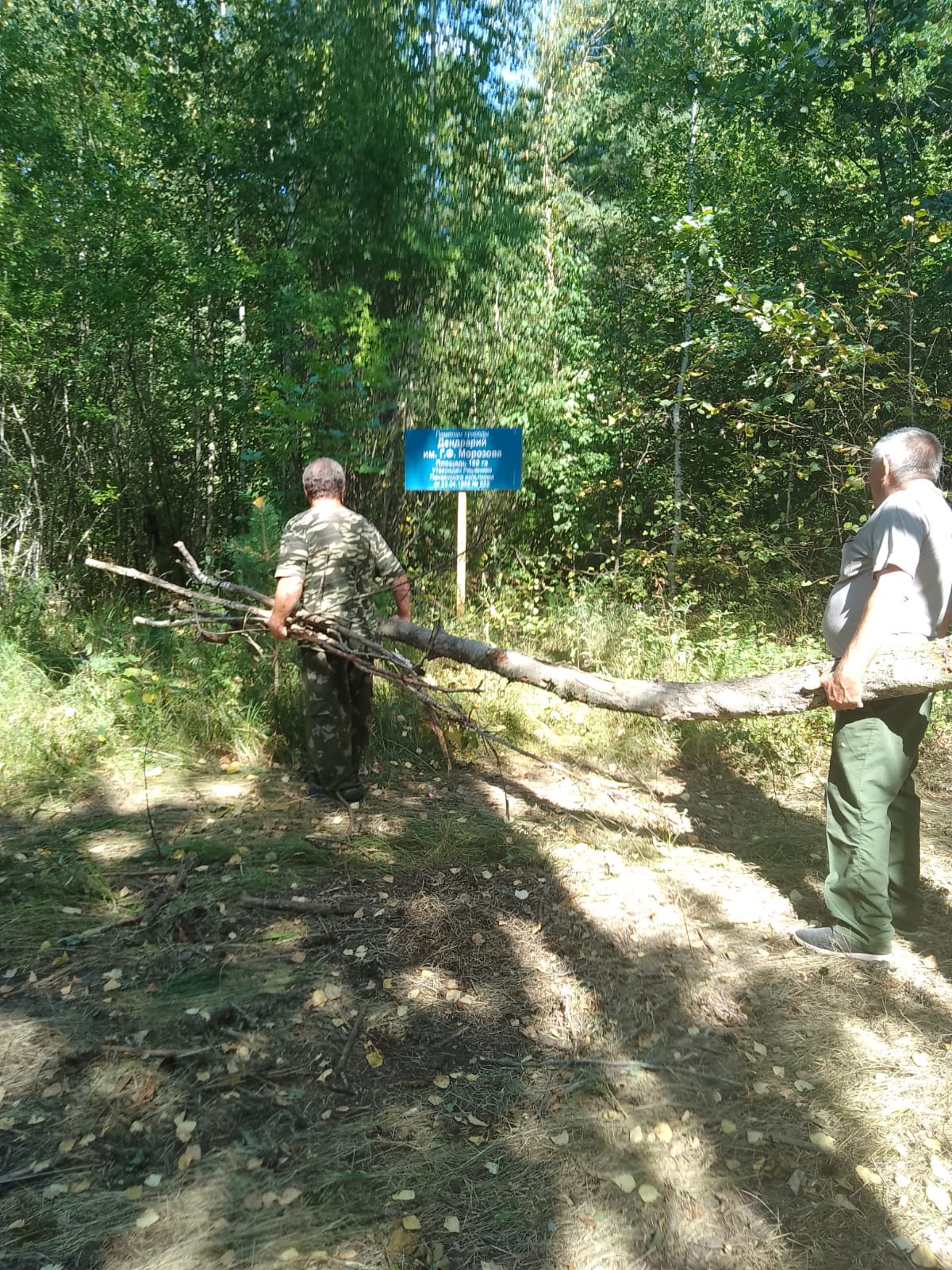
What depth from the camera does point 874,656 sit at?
3.10 meters

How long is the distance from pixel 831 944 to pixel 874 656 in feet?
4.08

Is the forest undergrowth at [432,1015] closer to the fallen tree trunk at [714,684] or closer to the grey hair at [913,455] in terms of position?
the fallen tree trunk at [714,684]

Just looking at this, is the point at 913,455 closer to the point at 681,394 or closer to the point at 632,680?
the point at 632,680

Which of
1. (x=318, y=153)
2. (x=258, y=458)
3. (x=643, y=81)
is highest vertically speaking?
(x=643, y=81)

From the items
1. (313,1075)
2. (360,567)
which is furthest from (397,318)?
(313,1075)

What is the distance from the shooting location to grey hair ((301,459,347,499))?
15.3 ft

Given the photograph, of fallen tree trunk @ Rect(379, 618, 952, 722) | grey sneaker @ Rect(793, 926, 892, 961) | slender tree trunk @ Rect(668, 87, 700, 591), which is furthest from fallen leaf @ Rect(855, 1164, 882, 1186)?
slender tree trunk @ Rect(668, 87, 700, 591)

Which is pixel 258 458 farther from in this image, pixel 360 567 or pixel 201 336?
pixel 360 567

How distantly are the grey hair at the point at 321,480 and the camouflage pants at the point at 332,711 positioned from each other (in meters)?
0.90

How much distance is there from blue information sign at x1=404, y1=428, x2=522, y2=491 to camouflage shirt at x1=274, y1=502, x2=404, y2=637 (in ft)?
7.58

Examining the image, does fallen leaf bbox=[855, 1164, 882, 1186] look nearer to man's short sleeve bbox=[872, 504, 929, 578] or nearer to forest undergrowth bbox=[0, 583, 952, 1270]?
forest undergrowth bbox=[0, 583, 952, 1270]

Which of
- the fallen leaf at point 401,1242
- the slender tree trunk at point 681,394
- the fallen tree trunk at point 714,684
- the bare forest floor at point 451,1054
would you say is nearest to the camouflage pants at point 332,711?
the bare forest floor at point 451,1054

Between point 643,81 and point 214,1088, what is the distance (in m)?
12.0

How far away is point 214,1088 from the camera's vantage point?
2574 millimetres
